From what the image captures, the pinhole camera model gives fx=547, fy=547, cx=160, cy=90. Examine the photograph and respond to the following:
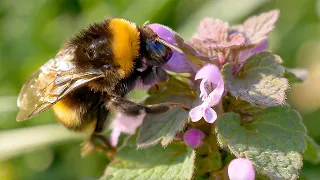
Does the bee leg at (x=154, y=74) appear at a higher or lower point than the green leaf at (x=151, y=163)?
higher

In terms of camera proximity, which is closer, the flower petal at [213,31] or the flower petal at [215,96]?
the flower petal at [215,96]

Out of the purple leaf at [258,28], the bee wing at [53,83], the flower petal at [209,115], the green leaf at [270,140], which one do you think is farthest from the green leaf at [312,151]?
the bee wing at [53,83]

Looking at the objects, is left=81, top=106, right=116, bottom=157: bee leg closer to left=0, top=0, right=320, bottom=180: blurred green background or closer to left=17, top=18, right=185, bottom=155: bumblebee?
left=17, top=18, right=185, bottom=155: bumblebee

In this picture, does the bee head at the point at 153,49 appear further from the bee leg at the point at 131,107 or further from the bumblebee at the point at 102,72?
the bee leg at the point at 131,107

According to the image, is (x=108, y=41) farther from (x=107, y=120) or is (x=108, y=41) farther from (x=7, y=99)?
(x=7, y=99)

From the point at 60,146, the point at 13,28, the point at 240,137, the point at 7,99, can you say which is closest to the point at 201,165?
the point at 240,137

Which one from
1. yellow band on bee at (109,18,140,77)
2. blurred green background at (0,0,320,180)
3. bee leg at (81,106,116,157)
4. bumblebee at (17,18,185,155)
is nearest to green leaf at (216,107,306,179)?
bumblebee at (17,18,185,155)

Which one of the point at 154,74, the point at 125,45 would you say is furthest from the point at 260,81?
the point at 125,45
